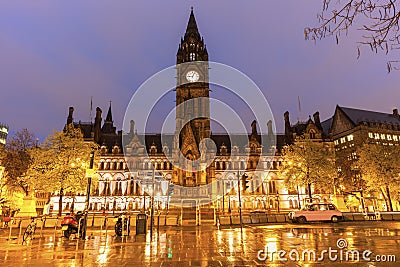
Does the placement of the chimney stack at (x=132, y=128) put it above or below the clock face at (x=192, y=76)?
below

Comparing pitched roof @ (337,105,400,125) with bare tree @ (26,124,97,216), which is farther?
pitched roof @ (337,105,400,125)

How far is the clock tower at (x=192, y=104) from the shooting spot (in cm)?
6719

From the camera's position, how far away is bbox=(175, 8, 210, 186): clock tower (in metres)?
67.2

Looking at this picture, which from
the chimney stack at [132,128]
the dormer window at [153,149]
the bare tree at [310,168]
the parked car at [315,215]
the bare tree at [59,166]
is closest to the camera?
the parked car at [315,215]

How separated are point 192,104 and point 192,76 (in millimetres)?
9423

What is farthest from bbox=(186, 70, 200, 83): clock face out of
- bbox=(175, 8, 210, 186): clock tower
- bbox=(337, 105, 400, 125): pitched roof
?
Answer: bbox=(337, 105, 400, 125): pitched roof

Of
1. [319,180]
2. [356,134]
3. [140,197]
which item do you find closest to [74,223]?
[319,180]

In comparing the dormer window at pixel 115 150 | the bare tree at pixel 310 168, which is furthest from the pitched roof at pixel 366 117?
the dormer window at pixel 115 150

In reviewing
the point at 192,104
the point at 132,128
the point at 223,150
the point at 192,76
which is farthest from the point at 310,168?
the point at 132,128

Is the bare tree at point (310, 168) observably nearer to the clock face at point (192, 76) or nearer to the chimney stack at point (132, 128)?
the clock face at point (192, 76)

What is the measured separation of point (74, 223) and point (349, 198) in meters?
62.8

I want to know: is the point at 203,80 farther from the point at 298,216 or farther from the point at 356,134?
the point at 298,216

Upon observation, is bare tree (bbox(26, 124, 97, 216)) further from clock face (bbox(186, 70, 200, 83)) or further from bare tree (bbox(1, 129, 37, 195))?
clock face (bbox(186, 70, 200, 83))

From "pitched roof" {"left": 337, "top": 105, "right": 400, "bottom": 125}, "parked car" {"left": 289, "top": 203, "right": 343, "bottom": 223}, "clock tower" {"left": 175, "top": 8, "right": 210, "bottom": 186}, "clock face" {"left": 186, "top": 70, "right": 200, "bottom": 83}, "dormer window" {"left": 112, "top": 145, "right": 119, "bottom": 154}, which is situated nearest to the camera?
"parked car" {"left": 289, "top": 203, "right": 343, "bottom": 223}
